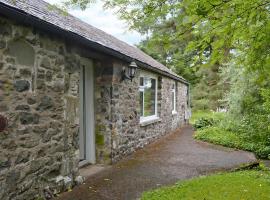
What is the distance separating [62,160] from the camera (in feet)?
20.4

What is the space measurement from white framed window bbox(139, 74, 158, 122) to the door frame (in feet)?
10.6

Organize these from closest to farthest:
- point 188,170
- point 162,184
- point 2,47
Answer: point 2,47 < point 162,184 < point 188,170

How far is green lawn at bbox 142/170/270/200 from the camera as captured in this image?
225 inches

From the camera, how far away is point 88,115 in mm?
8523

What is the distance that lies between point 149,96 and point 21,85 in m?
8.24

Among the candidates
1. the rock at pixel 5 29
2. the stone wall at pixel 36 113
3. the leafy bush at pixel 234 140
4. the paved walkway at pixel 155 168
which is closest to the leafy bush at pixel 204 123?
the leafy bush at pixel 234 140

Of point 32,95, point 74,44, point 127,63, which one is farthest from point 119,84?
point 32,95

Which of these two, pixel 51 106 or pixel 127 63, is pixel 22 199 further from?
pixel 127 63

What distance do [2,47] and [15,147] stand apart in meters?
1.50

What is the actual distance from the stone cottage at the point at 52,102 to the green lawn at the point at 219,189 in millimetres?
1853

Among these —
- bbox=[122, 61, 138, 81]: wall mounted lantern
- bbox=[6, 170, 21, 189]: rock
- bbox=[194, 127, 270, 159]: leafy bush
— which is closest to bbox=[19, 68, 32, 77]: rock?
bbox=[6, 170, 21, 189]: rock

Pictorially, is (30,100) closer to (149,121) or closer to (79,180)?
(79,180)

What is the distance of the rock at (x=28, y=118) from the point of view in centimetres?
510

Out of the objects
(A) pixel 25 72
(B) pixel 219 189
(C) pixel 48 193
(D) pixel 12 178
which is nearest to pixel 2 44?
(A) pixel 25 72
